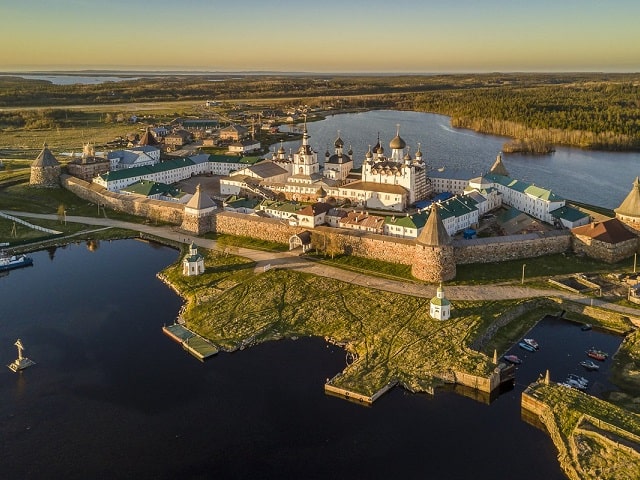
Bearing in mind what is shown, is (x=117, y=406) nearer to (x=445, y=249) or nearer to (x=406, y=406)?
(x=406, y=406)

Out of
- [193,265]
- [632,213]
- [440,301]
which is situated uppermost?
[632,213]

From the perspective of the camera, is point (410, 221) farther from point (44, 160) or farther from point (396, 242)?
point (44, 160)

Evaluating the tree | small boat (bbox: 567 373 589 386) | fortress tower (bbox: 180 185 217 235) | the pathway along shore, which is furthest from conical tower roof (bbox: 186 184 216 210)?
small boat (bbox: 567 373 589 386)

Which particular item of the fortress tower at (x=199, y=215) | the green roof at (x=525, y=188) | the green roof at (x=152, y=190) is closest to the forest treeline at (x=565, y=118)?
the green roof at (x=525, y=188)

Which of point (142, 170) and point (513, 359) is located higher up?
point (142, 170)

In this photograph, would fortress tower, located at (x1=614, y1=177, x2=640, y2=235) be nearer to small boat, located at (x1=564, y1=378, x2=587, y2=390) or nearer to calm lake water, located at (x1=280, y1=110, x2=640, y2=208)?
calm lake water, located at (x1=280, y1=110, x2=640, y2=208)

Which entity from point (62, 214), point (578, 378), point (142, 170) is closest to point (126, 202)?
point (62, 214)

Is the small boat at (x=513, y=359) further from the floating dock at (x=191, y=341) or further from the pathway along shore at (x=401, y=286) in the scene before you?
the floating dock at (x=191, y=341)

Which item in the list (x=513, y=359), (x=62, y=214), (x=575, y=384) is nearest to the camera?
(x=575, y=384)
